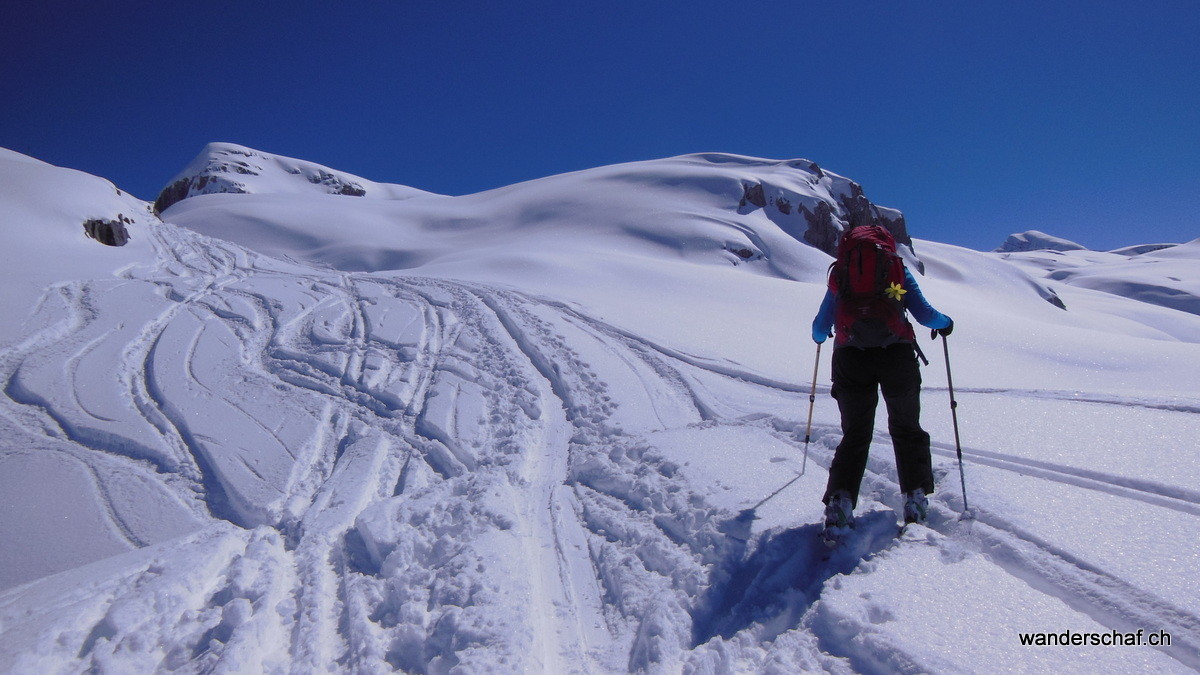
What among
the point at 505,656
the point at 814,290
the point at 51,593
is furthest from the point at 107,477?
the point at 814,290

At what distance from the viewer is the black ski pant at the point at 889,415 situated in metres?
3.07

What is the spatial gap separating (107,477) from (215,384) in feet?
6.52

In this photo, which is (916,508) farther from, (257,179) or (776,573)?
(257,179)

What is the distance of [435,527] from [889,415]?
2.85m

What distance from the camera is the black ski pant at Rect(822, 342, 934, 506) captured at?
3.07 meters

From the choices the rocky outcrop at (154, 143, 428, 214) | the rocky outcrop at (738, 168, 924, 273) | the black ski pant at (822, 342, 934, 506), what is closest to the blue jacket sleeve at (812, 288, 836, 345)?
the black ski pant at (822, 342, 934, 506)

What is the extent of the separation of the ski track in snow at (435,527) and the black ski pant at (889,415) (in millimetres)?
314

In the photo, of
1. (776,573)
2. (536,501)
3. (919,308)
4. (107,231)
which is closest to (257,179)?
(107,231)

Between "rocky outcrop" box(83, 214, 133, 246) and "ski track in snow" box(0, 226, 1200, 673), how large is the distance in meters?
10.2

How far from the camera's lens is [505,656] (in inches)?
96.0

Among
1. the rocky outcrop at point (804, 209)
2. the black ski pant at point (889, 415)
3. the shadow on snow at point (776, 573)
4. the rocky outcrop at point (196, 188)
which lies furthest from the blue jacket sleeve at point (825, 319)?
the rocky outcrop at point (196, 188)

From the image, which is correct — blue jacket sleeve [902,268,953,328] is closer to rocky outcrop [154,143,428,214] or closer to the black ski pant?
the black ski pant

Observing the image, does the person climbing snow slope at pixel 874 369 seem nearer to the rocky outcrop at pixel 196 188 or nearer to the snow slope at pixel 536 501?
the snow slope at pixel 536 501

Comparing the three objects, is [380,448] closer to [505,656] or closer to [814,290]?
[505,656]
